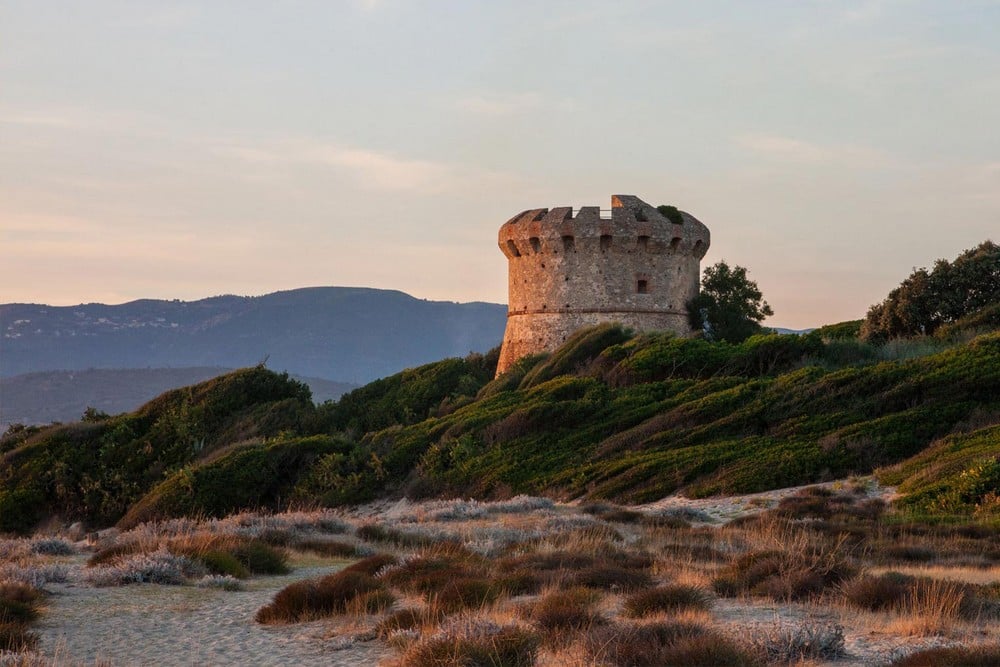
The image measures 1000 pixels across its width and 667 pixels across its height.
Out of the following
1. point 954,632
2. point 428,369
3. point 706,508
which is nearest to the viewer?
point 954,632

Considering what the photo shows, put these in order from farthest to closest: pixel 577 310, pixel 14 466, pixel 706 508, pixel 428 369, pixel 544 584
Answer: pixel 428 369
pixel 577 310
pixel 14 466
pixel 706 508
pixel 544 584

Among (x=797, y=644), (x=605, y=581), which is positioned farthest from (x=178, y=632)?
(x=797, y=644)

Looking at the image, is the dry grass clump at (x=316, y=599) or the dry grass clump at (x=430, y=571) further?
the dry grass clump at (x=430, y=571)

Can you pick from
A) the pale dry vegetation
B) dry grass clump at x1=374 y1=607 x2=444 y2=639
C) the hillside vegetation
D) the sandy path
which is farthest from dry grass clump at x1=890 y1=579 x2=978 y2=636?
the hillside vegetation

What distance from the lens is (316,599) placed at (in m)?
9.32

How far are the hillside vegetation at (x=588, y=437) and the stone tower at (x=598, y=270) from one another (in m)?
2.28

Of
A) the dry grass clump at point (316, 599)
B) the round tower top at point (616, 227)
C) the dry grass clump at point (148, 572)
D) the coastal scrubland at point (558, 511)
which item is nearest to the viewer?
the coastal scrubland at point (558, 511)

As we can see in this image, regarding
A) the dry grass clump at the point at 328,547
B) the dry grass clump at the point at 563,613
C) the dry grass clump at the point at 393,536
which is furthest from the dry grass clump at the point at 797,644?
the dry grass clump at the point at 328,547

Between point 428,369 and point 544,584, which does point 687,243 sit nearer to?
point 428,369

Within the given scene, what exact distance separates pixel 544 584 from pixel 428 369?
28976 millimetres

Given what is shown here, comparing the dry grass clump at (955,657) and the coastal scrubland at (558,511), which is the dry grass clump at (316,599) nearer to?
the coastal scrubland at (558,511)

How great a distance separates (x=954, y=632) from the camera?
24.2ft

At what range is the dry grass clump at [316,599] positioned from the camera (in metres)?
9.02

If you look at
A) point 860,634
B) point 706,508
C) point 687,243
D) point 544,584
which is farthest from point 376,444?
point 860,634
